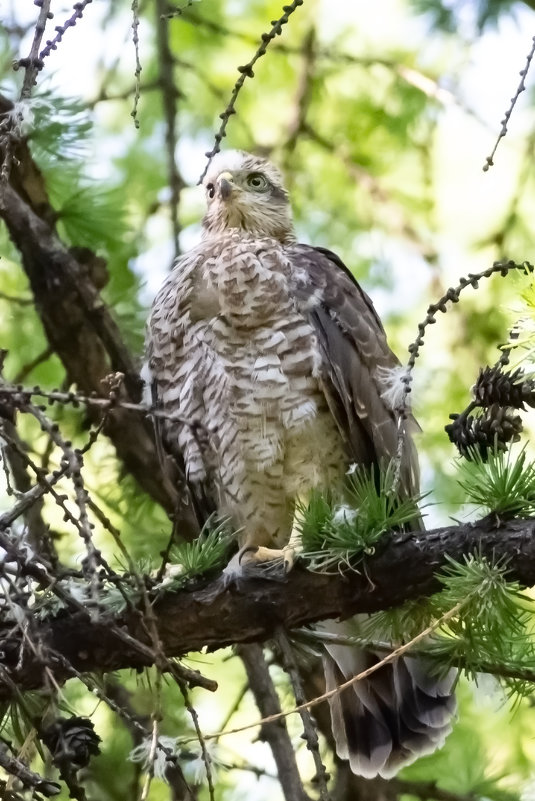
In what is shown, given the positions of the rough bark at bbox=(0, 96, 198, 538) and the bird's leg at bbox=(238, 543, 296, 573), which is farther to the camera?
the rough bark at bbox=(0, 96, 198, 538)

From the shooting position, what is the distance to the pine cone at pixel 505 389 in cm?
215

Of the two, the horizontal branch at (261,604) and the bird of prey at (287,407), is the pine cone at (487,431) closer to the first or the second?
the horizontal branch at (261,604)

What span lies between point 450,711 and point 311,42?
268 centimetres

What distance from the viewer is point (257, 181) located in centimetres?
388

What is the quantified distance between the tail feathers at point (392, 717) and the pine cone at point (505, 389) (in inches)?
34.8

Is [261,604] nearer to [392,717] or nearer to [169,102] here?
[392,717]

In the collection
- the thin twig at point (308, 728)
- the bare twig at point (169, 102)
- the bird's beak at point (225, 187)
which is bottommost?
the thin twig at point (308, 728)

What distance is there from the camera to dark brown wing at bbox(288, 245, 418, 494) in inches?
121

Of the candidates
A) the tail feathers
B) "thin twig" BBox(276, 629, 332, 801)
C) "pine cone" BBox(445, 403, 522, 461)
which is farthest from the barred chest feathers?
"pine cone" BBox(445, 403, 522, 461)

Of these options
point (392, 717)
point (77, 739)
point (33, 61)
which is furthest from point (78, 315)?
point (33, 61)

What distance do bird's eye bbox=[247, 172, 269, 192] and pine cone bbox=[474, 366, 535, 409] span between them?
183 centimetres

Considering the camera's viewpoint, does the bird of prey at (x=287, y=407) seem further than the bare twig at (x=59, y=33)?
Yes

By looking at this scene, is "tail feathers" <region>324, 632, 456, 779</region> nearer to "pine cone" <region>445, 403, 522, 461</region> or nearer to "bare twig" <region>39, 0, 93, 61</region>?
"pine cone" <region>445, 403, 522, 461</region>

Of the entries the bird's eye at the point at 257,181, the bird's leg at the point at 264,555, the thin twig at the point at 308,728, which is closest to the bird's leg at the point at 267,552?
the bird's leg at the point at 264,555
